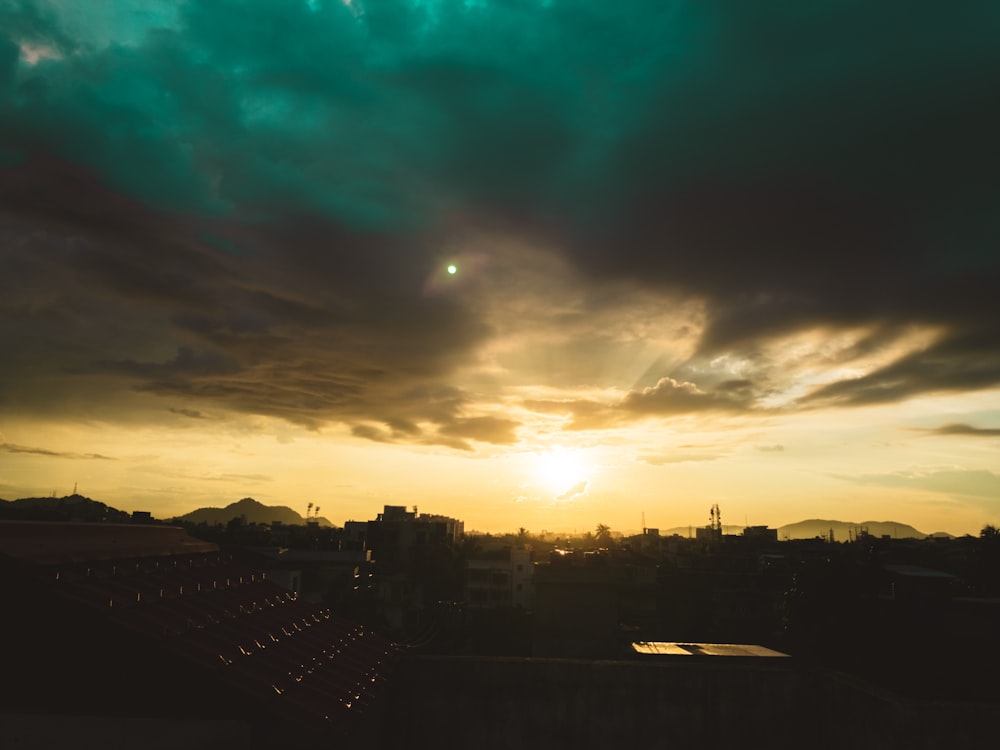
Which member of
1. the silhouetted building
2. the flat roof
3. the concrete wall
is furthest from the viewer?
the flat roof

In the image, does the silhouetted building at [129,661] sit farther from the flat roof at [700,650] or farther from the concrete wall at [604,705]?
the flat roof at [700,650]

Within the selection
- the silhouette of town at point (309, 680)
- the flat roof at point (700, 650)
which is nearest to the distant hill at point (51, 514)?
the silhouette of town at point (309, 680)

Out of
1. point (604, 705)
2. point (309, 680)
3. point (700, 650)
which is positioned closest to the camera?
point (309, 680)

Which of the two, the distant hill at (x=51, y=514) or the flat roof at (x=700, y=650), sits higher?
the distant hill at (x=51, y=514)

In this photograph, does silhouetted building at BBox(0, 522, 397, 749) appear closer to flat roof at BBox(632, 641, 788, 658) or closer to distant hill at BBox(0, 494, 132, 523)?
Result: distant hill at BBox(0, 494, 132, 523)

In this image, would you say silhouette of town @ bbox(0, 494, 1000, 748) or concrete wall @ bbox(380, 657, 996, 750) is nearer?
silhouette of town @ bbox(0, 494, 1000, 748)

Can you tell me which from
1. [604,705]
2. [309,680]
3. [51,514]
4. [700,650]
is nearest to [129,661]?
[309,680]

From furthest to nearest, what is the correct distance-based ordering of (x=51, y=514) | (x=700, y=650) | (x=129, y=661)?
(x=51, y=514)
(x=700, y=650)
(x=129, y=661)

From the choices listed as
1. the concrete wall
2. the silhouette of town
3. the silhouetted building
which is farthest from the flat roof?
the silhouetted building

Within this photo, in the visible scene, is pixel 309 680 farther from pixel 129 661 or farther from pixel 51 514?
pixel 51 514

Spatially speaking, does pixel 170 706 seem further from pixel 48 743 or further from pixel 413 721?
pixel 413 721

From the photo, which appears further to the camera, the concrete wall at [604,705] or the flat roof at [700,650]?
the flat roof at [700,650]

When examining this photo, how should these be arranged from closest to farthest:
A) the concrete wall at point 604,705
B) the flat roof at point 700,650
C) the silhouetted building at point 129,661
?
the silhouetted building at point 129,661
the concrete wall at point 604,705
the flat roof at point 700,650

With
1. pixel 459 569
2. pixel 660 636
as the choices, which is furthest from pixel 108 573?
pixel 459 569
